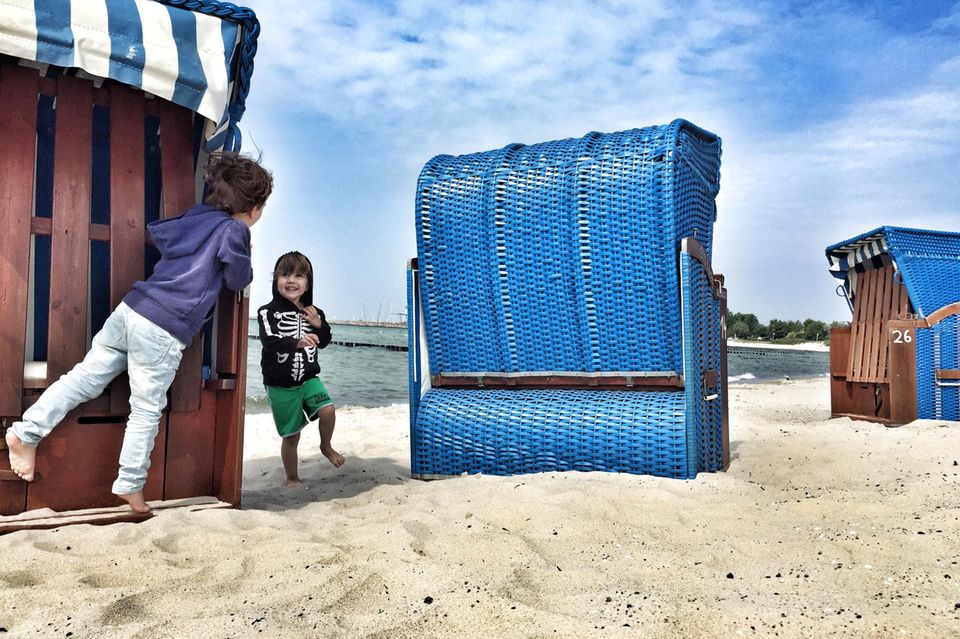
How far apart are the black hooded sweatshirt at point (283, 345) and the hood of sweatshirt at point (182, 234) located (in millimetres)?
1351

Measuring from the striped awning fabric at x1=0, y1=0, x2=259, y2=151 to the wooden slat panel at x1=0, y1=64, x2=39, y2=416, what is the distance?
184 millimetres

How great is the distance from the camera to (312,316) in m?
4.55

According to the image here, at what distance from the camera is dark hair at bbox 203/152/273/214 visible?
10.8 feet

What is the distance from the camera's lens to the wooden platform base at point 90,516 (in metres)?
2.87

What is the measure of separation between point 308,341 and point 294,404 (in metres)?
0.41

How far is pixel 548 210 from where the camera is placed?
4.14 metres

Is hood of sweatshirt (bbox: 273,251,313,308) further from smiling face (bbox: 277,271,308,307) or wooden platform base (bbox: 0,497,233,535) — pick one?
wooden platform base (bbox: 0,497,233,535)

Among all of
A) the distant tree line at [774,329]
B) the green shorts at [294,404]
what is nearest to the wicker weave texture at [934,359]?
the green shorts at [294,404]

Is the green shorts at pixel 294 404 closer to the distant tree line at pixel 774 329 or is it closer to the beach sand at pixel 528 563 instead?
the beach sand at pixel 528 563

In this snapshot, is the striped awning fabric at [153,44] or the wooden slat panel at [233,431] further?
the wooden slat panel at [233,431]

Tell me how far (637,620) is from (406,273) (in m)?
2.97

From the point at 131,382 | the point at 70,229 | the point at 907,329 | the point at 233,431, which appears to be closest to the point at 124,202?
the point at 70,229

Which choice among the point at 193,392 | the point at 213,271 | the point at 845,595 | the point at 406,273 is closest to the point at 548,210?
the point at 406,273

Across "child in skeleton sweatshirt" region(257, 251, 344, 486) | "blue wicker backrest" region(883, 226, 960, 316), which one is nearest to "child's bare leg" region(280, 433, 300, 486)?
"child in skeleton sweatshirt" region(257, 251, 344, 486)
